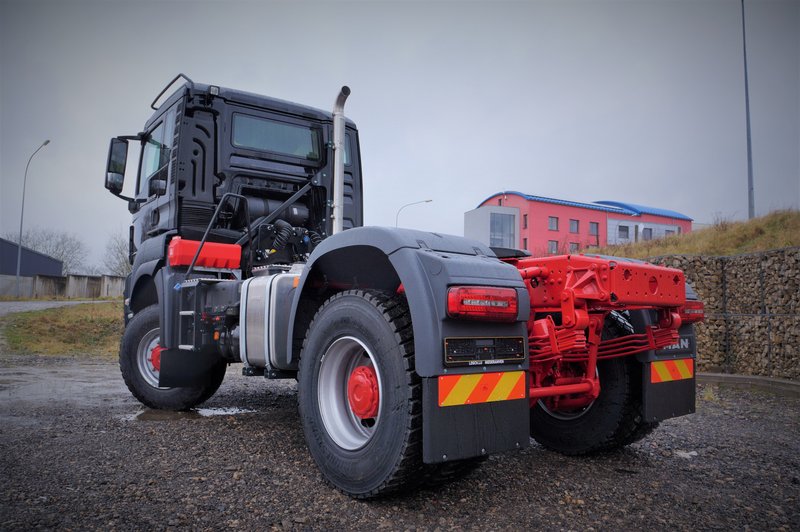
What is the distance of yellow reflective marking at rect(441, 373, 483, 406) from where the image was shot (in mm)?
2602

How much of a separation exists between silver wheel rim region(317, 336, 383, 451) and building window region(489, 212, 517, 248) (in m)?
32.8

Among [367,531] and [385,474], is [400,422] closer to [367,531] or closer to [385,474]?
[385,474]

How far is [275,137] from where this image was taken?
5691 mm

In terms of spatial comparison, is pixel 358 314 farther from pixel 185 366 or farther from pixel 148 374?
pixel 148 374

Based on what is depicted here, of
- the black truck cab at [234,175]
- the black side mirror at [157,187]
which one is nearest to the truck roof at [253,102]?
the black truck cab at [234,175]

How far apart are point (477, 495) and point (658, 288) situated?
1.59 m

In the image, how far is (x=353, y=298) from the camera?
3.09 metres

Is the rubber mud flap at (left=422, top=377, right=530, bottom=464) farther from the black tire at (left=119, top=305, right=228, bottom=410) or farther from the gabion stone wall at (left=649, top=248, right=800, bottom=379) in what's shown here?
the gabion stone wall at (left=649, top=248, right=800, bottom=379)

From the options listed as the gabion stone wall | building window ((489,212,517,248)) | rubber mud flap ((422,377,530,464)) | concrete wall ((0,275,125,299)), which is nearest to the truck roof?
rubber mud flap ((422,377,530,464))

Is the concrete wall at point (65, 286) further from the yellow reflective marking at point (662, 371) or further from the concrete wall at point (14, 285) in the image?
the yellow reflective marking at point (662, 371)

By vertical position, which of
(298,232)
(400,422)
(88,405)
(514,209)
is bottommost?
(88,405)

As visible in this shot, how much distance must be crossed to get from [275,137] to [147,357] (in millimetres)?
2470

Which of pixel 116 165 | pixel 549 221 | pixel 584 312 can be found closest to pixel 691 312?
pixel 584 312

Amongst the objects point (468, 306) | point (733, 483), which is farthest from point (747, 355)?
point (468, 306)
